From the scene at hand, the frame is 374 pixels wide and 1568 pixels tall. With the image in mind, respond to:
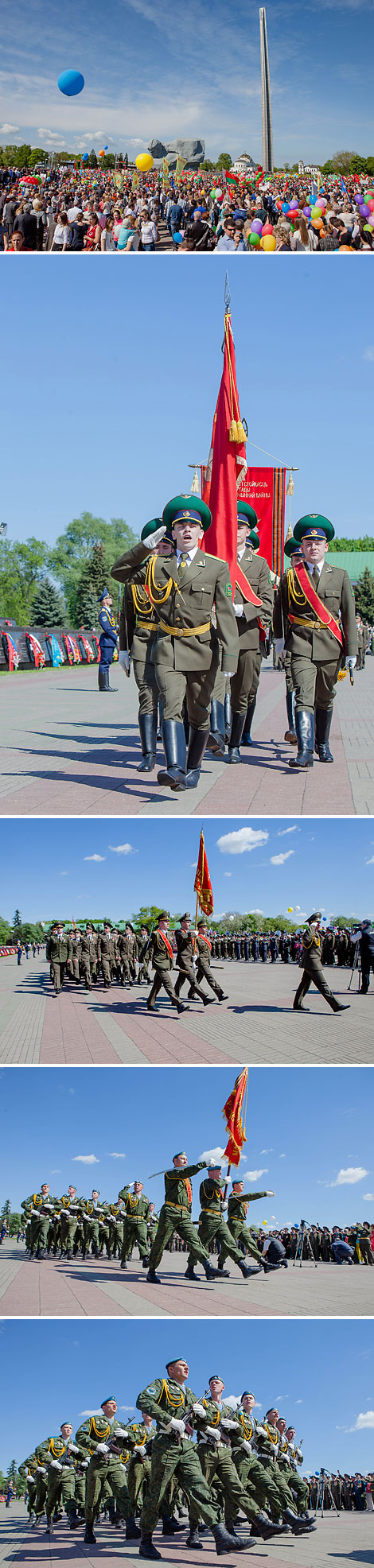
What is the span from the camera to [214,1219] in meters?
8.67

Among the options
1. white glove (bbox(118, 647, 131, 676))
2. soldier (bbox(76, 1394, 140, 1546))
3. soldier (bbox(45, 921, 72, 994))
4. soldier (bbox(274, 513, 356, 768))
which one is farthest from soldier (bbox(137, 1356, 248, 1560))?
soldier (bbox(45, 921, 72, 994))

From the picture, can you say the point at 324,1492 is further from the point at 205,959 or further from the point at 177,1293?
the point at 205,959

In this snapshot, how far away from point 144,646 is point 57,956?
4065mm

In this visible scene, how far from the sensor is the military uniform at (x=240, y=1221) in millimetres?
8734

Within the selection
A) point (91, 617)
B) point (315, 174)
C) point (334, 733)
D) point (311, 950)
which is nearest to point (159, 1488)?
point (311, 950)

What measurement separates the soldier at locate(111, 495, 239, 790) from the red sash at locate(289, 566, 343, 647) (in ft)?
3.71

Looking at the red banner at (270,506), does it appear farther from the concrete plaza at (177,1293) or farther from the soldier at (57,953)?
the concrete plaza at (177,1293)

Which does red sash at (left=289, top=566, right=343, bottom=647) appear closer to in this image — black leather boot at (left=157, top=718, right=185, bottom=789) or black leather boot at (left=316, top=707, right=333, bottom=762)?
black leather boot at (left=316, top=707, right=333, bottom=762)

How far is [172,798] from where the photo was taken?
8273 mm

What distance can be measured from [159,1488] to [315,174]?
2659 cm

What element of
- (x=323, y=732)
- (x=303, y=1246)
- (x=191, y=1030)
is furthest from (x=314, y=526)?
(x=303, y=1246)

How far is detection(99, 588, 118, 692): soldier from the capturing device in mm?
15547

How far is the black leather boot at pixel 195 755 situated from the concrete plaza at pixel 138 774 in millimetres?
87

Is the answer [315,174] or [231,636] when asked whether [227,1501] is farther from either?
[315,174]
